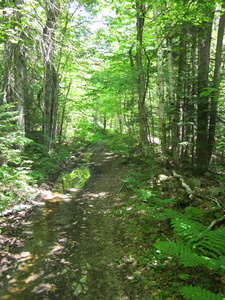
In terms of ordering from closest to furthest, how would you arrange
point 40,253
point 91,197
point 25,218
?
point 40,253
point 25,218
point 91,197

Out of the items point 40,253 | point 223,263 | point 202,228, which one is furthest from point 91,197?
point 223,263

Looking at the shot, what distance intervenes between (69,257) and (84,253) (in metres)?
0.31

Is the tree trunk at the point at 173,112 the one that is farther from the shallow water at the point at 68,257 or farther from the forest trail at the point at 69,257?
the shallow water at the point at 68,257

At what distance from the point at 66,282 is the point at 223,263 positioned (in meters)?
2.50

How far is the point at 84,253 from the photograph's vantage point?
393cm

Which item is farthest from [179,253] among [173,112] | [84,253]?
[173,112]

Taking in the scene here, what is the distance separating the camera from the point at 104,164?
12039 millimetres

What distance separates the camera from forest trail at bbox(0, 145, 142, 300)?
3.02 m

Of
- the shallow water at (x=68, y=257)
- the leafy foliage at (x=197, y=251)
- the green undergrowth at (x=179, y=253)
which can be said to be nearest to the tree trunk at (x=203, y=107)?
the green undergrowth at (x=179, y=253)

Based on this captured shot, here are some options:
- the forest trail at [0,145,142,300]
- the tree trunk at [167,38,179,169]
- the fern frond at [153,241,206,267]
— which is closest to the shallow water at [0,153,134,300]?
the forest trail at [0,145,142,300]

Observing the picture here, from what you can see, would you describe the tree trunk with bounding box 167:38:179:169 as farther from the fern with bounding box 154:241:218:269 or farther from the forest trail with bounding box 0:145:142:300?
the fern with bounding box 154:241:218:269

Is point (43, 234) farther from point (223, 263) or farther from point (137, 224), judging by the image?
point (223, 263)

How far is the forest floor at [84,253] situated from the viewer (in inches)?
118

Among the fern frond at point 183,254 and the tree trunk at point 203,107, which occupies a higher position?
the tree trunk at point 203,107
